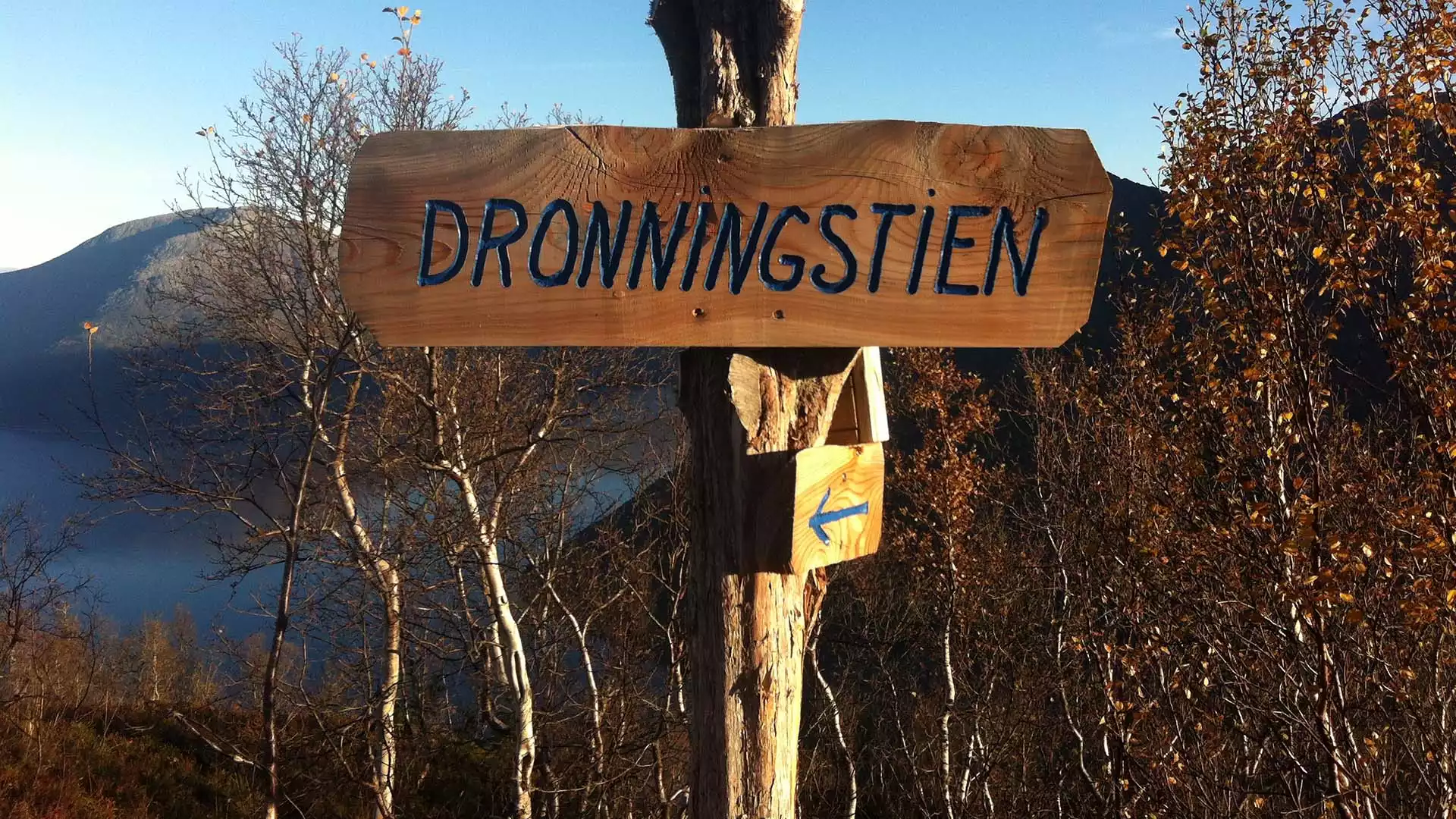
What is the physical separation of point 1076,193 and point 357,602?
36.8 ft

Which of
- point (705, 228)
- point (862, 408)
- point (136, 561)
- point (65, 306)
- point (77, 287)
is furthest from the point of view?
point (77, 287)

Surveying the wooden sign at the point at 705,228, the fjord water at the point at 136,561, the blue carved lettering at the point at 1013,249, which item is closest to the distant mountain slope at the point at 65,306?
the fjord water at the point at 136,561

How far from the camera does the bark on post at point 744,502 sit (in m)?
1.44

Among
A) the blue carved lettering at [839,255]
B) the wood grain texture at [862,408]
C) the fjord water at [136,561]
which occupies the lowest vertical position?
the fjord water at [136,561]

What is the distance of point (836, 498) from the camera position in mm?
1441

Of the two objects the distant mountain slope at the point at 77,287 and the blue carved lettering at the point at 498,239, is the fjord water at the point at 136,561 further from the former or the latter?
the distant mountain slope at the point at 77,287

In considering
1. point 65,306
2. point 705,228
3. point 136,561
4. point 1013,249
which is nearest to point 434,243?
point 705,228

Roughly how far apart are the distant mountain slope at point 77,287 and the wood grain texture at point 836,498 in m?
86.4

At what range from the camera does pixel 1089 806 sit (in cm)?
780

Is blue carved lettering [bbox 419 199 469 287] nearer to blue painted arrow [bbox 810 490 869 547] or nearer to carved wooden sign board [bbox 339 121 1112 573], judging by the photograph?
carved wooden sign board [bbox 339 121 1112 573]

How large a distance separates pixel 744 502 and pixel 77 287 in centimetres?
12248

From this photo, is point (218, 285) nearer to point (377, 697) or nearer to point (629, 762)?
point (377, 697)

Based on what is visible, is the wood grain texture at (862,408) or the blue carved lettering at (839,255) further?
the wood grain texture at (862,408)

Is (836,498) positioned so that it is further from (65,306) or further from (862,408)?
(65,306)
